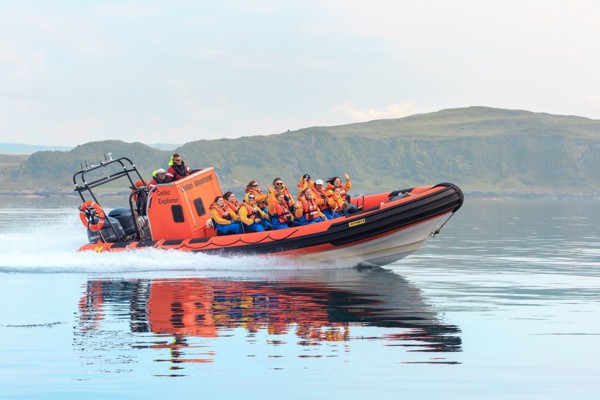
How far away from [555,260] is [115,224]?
1071 cm

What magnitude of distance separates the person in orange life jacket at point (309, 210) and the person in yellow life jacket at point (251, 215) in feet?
2.60

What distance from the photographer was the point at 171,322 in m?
14.1

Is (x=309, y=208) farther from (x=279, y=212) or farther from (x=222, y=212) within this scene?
(x=222, y=212)

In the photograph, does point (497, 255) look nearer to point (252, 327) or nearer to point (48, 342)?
point (252, 327)

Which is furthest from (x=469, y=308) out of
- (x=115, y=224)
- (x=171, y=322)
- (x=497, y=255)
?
(x=497, y=255)

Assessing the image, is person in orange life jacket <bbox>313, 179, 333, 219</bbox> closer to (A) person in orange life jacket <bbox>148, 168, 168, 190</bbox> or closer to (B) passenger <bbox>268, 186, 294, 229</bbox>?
(B) passenger <bbox>268, 186, 294, 229</bbox>

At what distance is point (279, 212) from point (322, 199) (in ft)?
3.91

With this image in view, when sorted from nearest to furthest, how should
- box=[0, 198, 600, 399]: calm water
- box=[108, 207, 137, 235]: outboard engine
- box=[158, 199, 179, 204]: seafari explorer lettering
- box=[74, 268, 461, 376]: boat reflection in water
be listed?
1. box=[0, 198, 600, 399]: calm water
2. box=[74, 268, 461, 376]: boat reflection in water
3. box=[158, 199, 179, 204]: seafari explorer lettering
4. box=[108, 207, 137, 235]: outboard engine

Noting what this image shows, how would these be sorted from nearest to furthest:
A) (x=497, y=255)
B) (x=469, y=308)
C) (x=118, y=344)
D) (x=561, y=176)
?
1. (x=118, y=344)
2. (x=469, y=308)
3. (x=497, y=255)
4. (x=561, y=176)

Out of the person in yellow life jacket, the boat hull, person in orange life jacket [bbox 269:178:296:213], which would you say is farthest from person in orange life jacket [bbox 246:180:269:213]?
the boat hull

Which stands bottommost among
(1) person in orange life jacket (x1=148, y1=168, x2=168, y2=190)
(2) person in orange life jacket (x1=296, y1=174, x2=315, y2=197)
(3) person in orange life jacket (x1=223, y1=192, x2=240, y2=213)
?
(3) person in orange life jacket (x1=223, y1=192, x2=240, y2=213)

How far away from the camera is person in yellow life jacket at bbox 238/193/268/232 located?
21.6 m

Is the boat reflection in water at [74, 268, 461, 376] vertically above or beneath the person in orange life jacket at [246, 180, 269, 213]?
beneath

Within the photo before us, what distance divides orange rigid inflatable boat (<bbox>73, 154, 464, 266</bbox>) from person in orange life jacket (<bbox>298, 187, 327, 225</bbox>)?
71 centimetres
